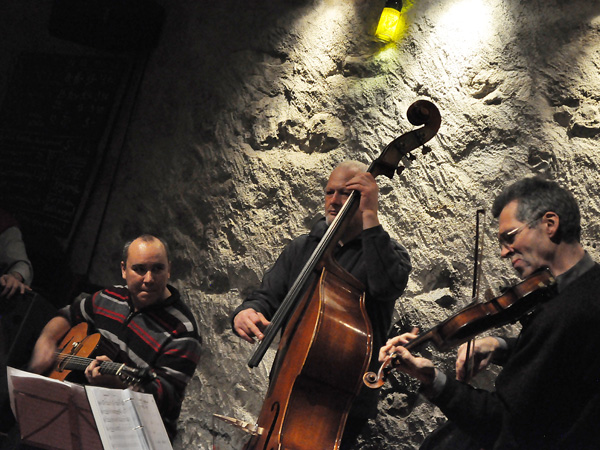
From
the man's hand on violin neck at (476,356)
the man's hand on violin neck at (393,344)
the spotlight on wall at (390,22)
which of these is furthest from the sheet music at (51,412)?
the spotlight on wall at (390,22)

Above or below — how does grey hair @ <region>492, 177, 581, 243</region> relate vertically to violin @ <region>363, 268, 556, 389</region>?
above

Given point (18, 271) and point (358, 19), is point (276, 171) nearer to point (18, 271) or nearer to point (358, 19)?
point (358, 19)

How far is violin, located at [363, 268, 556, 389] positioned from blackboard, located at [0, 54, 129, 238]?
3.56 m

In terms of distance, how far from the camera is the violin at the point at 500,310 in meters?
1.78

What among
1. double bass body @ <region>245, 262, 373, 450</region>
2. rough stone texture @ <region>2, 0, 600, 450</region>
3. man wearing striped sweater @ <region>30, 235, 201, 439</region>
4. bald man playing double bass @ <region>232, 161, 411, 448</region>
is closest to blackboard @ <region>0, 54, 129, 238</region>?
rough stone texture @ <region>2, 0, 600, 450</region>

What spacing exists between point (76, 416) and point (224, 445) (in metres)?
0.51

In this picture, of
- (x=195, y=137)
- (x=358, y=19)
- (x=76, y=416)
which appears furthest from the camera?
(x=195, y=137)

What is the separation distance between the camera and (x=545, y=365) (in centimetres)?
169

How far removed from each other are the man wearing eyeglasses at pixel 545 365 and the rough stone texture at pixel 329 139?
2.49 feet

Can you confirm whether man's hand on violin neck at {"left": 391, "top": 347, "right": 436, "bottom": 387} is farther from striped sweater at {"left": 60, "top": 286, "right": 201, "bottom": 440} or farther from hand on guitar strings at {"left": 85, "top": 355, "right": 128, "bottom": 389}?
hand on guitar strings at {"left": 85, "top": 355, "right": 128, "bottom": 389}

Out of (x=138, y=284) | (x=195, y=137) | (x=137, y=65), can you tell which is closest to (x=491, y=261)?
(x=138, y=284)

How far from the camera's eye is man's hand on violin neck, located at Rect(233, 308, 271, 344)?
2.46 m

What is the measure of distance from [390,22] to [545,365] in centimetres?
223

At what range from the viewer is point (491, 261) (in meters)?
2.77
